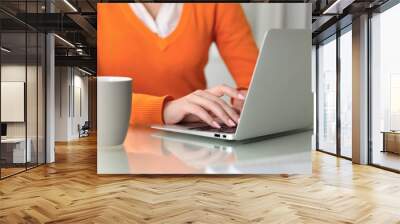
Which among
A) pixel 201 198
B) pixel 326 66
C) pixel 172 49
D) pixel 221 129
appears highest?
pixel 326 66

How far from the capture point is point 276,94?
4.97m

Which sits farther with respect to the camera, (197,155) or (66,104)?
(66,104)

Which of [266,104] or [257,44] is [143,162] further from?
[257,44]

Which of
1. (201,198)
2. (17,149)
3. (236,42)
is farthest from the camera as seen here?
(17,149)

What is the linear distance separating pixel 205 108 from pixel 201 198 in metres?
1.11

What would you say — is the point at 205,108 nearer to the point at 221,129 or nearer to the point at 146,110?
the point at 221,129

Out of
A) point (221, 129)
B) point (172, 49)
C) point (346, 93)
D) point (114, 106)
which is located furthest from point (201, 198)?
point (346, 93)

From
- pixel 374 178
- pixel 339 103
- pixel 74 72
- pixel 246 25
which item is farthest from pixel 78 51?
pixel 374 178

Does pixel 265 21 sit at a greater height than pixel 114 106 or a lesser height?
greater

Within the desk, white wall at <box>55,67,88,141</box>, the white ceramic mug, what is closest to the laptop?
the white ceramic mug

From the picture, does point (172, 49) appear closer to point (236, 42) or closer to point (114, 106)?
point (236, 42)

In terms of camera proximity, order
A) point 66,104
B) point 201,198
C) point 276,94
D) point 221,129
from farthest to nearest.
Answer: point 66,104 < point 276,94 < point 221,129 < point 201,198

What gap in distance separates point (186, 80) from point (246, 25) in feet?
3.44

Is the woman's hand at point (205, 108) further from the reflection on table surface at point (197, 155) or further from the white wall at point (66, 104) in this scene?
the white wall at point (66, 104)
